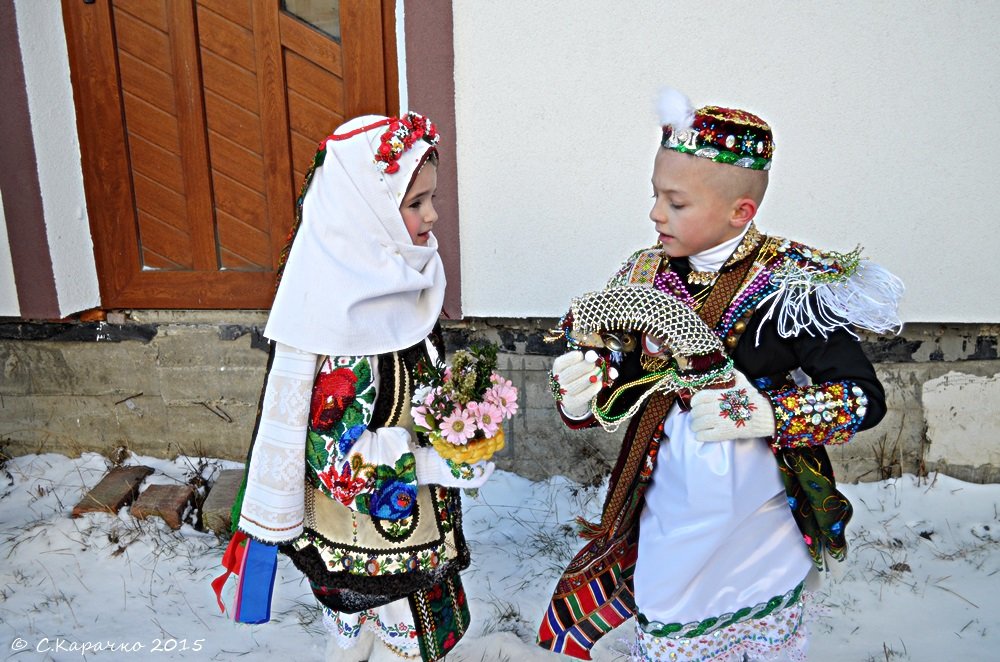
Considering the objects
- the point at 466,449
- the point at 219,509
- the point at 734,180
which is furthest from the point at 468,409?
the point at 219,509

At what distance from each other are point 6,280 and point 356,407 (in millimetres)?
2916

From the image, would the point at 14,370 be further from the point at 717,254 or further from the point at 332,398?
the point at 717,254

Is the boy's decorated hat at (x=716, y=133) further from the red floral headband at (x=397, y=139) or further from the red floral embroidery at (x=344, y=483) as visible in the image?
the red floral embroidery at (x=344, y=483)

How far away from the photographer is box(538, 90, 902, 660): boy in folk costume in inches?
61.4

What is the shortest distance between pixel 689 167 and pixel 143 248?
10.3ft

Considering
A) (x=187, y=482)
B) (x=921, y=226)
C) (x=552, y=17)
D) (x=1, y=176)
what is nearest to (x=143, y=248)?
(x=1, y=176)

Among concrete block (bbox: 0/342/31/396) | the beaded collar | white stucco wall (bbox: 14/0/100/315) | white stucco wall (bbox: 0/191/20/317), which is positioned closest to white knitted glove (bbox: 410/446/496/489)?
the beaded collar

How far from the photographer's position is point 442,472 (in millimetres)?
1801

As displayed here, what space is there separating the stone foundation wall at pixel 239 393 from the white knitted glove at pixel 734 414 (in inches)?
75.1

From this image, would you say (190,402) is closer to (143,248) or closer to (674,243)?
(143,248)

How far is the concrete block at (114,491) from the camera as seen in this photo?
133 inches

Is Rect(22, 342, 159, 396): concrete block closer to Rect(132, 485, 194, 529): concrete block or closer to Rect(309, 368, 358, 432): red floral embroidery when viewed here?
Rect(132, 485, 194, 529): concrete block

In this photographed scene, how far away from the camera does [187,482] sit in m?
3.61

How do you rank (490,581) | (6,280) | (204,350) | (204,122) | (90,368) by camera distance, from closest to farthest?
(490,581) → (204,122) → (6,280) → (204,350) → (90,368)
